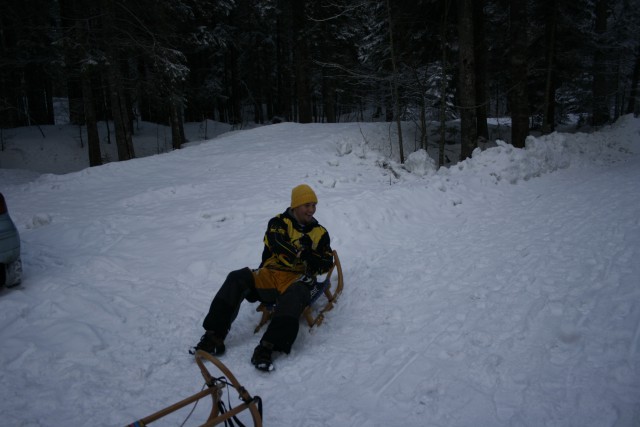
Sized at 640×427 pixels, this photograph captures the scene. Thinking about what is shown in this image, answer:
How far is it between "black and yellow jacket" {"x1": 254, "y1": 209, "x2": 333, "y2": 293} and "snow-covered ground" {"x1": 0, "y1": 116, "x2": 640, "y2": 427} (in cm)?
64

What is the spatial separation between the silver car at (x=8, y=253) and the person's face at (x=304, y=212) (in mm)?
3389

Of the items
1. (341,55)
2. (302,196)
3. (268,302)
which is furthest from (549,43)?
(268,302)

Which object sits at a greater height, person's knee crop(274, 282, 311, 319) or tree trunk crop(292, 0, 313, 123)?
tree trunk crop(292, 0, 313, 123)

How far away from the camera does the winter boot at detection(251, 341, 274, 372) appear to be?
3.26m

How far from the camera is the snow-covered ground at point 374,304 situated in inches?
112

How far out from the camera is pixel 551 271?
179 inches

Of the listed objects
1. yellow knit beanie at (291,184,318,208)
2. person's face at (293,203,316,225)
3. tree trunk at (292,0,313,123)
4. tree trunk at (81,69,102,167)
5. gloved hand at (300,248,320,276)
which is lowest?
gloved hand at (300,248,320,276)

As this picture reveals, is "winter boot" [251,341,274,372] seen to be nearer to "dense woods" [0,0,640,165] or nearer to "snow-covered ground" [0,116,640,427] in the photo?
"snow-covered ground" [0,116,640,427]

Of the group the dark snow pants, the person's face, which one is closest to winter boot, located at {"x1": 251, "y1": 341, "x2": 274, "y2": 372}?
the dark snow pants

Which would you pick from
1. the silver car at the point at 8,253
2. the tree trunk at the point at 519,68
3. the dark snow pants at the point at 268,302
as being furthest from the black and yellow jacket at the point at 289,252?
the tree trunk at the point at 519,68

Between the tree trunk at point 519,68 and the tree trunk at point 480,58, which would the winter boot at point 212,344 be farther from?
the tree trunk at point 480,58

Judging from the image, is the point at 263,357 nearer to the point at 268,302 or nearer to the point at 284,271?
the point at 268,302

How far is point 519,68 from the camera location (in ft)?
39.4

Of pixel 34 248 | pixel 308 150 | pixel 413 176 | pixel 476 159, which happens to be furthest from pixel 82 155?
pixel 476 159
